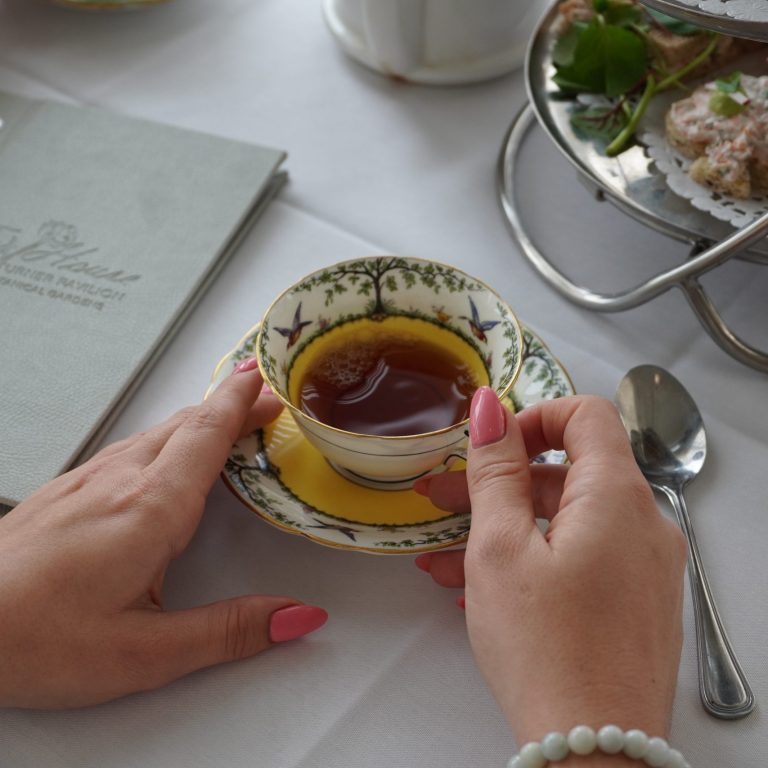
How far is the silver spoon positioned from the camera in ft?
1.71

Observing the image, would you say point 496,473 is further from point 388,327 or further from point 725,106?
point 725,106

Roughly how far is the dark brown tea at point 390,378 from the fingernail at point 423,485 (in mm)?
40

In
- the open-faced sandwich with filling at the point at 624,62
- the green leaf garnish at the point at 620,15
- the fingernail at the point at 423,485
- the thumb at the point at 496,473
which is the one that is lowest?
the fingernail at the point at 423,485

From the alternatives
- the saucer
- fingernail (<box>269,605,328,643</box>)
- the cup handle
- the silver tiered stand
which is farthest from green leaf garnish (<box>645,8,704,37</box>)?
fingernail (<box>269,605,328,643</box>)

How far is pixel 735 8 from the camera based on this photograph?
0.54 metres

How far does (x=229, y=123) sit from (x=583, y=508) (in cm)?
64

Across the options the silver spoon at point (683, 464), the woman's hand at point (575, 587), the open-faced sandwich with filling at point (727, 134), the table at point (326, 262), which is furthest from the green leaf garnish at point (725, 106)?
the woman's hand at point (575, 587)

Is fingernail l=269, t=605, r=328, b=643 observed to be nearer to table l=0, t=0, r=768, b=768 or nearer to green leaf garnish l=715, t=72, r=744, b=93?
table l=0, t=0, r=768, b=768

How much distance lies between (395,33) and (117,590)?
66 cm

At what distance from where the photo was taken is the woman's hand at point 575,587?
1.39 feet

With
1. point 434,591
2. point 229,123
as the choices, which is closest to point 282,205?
point 229,123

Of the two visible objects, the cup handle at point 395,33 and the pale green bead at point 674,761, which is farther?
the cup handle at point 395,33

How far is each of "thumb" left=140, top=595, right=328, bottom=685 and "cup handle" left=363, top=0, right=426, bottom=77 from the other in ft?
2.04

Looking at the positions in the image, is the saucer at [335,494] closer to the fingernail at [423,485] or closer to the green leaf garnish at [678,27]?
the fingernail at [423,485]
